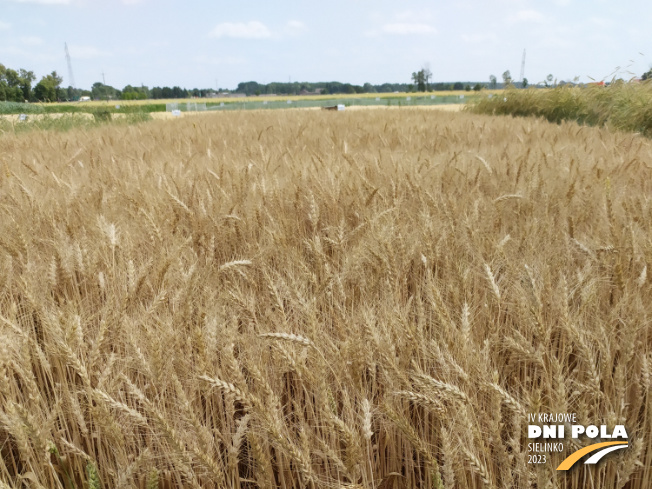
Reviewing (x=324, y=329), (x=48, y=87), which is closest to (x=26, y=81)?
(x=48, y=87)

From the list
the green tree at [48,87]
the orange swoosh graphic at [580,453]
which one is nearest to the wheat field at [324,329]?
the orange swoosh graphic at [580,453]

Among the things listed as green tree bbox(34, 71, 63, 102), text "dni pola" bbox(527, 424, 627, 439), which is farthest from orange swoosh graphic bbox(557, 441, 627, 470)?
green tree bbox(34, 71, 63, 102)

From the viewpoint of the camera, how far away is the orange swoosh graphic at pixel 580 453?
0.78m

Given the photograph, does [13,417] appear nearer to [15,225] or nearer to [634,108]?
[15,225]

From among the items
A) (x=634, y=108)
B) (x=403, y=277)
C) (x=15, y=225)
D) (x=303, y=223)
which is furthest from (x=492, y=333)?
(x=634, y=108)

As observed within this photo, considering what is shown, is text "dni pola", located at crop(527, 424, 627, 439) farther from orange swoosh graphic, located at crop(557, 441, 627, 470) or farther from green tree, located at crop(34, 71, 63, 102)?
green tree, located at crop(34, 71, 63, 102)

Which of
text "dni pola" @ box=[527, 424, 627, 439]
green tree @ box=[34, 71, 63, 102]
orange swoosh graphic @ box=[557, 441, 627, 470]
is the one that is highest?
green tree @ box=[34, 71, 63, 102]

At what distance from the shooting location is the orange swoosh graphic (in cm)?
78

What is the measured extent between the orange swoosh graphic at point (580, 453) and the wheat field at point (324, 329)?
0.02 m

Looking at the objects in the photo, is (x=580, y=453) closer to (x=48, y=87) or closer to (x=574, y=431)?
(x=574, y=431)

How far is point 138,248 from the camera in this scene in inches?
58.9

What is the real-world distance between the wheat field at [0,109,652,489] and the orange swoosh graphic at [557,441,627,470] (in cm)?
2

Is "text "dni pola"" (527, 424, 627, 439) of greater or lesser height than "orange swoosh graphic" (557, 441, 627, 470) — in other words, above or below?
above

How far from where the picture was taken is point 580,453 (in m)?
0.78
